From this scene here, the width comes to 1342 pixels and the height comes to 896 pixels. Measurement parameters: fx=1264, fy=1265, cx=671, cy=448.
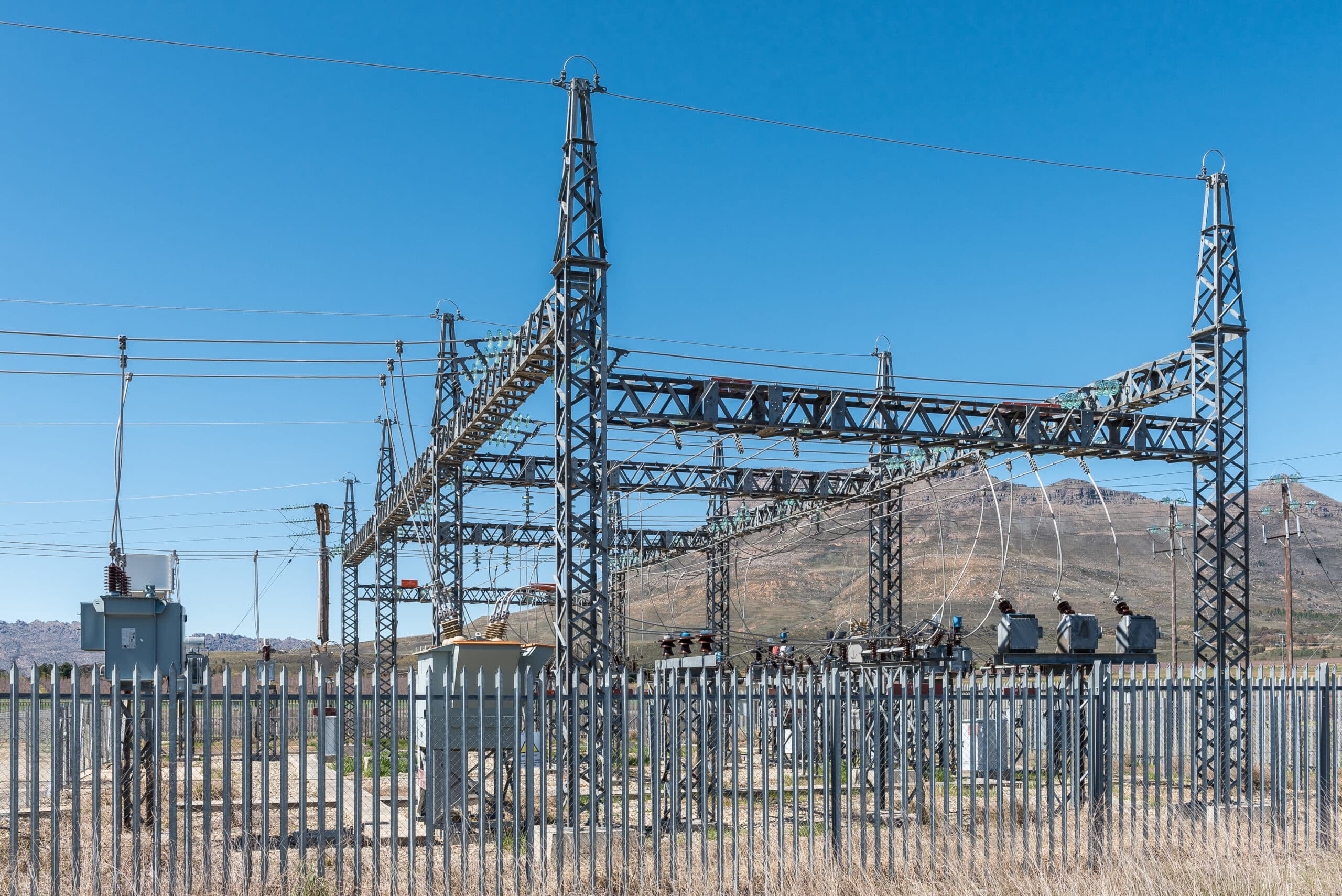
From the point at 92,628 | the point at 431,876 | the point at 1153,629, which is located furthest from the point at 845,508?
the point at 431,876

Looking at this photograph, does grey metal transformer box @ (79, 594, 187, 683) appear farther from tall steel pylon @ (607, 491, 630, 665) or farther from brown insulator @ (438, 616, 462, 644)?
tall steel pylon @ (607, 491, 630, 665)

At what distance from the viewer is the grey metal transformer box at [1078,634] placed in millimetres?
23328

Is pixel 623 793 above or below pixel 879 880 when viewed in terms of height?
above

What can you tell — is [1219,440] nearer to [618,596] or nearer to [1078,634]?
[1078,634]

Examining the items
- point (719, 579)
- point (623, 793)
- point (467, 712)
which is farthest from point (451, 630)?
point (719, 579)

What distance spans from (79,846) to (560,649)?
353 inches

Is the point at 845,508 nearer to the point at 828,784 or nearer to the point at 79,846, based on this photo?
the point at 828,784

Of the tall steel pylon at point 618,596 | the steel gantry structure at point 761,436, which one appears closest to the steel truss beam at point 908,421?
the steel gantry structure at point 761,436

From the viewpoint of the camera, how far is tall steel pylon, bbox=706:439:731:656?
142 ft

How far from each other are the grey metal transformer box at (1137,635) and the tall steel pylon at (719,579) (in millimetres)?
18945

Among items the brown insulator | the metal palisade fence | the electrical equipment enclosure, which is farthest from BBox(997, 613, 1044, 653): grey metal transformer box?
the electrical equipment enclosure

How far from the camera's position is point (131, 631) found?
15117mm

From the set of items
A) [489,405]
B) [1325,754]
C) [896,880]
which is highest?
[489,405]

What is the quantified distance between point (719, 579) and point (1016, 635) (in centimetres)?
2398
